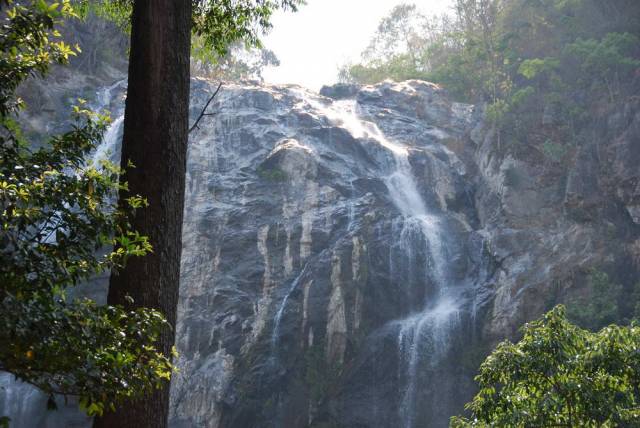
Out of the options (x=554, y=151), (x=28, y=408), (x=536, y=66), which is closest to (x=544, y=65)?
(x=536, y=66)

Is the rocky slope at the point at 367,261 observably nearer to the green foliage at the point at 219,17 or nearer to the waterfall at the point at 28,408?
the waterfall at the point at 28,408

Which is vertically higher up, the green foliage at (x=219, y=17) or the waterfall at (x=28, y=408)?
the green foliage at (x=219, y=17)

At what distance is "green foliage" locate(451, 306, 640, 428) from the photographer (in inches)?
311

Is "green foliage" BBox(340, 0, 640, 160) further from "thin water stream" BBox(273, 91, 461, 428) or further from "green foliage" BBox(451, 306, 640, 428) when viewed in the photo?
"green foliage" BBox(451, 306, 640, 428)

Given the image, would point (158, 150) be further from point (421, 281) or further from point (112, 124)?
point (112, 124)

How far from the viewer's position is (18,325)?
132 inches

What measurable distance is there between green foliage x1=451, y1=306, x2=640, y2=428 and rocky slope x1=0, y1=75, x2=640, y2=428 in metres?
11.1

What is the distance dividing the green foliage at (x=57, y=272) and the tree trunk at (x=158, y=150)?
0.23 meters

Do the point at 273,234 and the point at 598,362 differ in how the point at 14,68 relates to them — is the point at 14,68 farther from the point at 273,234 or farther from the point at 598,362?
the point at 273,234

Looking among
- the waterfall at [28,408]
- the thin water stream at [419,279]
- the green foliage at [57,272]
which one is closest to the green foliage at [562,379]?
the green foliage at [57,272]

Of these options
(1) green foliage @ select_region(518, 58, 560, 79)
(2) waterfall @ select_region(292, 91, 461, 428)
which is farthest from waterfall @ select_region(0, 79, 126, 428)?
(1) green foliage @ select_region(518, 58, 560, 79)

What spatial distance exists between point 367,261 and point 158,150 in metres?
18.0

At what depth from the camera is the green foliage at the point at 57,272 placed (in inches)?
139

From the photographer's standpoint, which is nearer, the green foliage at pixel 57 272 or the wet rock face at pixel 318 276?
the green foliage at pixel 57 272
